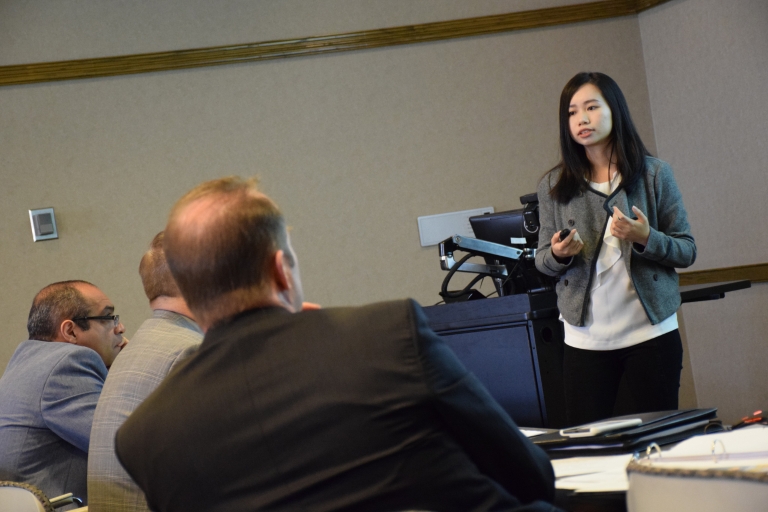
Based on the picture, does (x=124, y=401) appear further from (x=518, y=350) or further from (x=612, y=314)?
(x=612, y=314)

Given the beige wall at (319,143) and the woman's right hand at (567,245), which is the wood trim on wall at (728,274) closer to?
the beige wall at (319,143)

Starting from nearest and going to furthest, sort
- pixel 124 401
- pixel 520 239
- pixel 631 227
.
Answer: pixel 124 401 → pixel 631 227 → pixel 520 239

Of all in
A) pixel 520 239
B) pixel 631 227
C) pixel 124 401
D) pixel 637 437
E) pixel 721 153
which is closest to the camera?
pixel 637 437

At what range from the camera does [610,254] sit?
7.67 feet

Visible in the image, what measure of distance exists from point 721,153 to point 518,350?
2481mm

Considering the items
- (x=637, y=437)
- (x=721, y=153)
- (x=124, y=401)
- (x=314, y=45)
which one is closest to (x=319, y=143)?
(x=314, y=45)

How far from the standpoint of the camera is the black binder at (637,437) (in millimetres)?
1182

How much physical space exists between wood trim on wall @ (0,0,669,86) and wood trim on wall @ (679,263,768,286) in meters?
1.60

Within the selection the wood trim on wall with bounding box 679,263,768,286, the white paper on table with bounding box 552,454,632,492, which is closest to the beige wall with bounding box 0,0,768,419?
the wood trim on wall with bounding box 679,263,768,286

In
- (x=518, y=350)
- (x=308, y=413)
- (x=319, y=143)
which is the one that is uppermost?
(x=319, y=143)

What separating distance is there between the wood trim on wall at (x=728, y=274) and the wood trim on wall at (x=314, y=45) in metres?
1.60

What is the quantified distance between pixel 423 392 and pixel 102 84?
4183 mm

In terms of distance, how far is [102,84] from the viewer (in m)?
4.54

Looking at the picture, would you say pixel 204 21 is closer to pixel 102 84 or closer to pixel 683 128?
pixel 102 84
